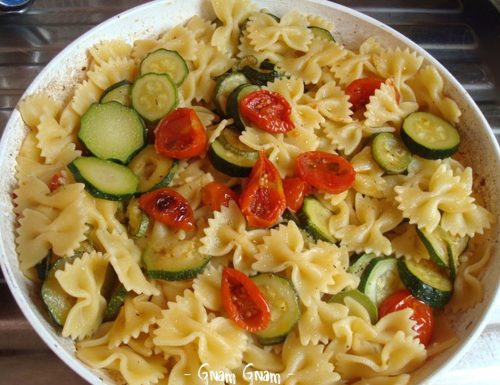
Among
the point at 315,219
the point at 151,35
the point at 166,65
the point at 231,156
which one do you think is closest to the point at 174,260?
the point at 231,156

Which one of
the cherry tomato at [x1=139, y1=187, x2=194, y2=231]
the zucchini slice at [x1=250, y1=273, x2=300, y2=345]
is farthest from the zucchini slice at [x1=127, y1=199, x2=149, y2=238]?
the zucchini slice at [x1=250, y1=273, x2=300, y2=345]

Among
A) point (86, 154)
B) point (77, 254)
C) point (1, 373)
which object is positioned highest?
point (86, 154)

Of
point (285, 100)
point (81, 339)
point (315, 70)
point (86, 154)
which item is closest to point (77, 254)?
point (81, 339)

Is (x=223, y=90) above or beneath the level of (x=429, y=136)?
above

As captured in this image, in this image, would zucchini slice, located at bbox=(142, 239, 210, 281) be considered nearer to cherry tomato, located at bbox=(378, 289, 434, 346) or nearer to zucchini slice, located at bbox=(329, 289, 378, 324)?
zucchini slice, located at bbox=(329, 289, 378, 324)

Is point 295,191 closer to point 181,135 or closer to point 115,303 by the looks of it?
point 181,135

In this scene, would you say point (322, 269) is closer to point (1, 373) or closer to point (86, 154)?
point (86, 154)
